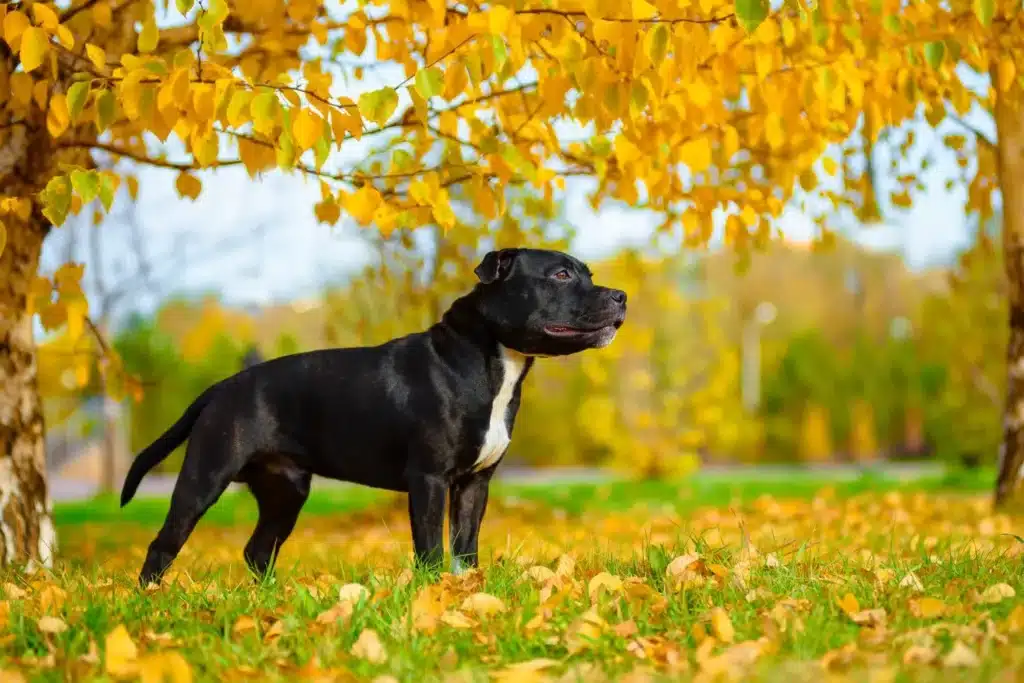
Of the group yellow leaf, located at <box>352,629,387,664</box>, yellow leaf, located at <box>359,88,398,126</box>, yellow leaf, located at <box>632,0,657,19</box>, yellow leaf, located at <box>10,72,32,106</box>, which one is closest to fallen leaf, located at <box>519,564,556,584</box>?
yellow leaf, located at <box>352,629,387,664</box>

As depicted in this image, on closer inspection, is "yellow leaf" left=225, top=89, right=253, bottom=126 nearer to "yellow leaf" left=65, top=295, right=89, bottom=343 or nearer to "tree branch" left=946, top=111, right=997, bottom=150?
"yellow leaf" left=65, top=295, right=89, bottom=343

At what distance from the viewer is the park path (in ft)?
69.3

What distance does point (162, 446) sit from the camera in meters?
4.75

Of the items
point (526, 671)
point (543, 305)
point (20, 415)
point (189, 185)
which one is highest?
point (189, 185)

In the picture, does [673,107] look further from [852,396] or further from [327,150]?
[852,396]

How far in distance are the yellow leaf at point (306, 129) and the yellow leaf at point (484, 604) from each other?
1687 millimetres

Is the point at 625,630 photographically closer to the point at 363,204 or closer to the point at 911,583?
the point at 911,583

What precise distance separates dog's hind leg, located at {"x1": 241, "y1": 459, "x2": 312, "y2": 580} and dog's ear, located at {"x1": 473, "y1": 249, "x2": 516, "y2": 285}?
1197mm

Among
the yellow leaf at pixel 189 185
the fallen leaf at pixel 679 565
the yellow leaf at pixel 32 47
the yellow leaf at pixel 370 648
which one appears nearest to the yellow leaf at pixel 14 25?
the yellow leaf at pixel 32 47

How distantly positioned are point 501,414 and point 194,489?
4.32 ft

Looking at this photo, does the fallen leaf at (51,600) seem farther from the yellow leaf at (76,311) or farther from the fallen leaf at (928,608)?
the fallen leaf at (928,608)

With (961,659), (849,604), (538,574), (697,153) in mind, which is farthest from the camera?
(697,153)

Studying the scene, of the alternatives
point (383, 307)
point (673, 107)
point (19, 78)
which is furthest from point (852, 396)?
point (19, 78)

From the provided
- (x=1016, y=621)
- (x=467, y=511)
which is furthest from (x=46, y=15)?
(x=1016, y=621)
